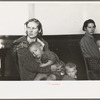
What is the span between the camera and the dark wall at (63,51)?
1.02 m

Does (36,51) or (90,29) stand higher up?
(90,29)

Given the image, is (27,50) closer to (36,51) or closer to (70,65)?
(36,51)

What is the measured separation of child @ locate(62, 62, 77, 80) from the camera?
40.2 inches

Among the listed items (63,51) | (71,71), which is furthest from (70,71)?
(63,51)

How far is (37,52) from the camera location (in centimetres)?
104

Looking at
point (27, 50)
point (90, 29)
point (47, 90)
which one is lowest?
point (47, 90)

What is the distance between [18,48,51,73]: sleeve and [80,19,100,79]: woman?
22cm

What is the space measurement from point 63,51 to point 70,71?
0.37 ft

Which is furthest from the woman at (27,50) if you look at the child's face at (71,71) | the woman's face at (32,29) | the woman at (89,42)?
the woman at (89,42)

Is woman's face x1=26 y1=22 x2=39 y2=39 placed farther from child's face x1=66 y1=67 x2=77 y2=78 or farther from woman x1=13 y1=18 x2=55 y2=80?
child's face x1=66 y1=67 x2=77 y2=78

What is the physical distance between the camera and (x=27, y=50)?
1.04 m

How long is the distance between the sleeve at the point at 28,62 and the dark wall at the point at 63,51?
0.05m
